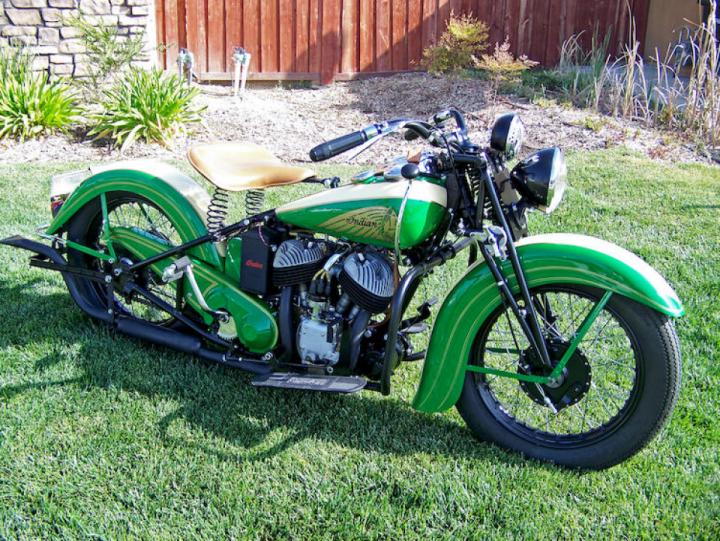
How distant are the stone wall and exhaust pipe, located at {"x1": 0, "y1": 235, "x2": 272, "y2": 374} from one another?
208 inches

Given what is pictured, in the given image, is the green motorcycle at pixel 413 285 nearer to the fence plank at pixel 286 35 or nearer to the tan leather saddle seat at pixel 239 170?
the tan leather saddle seat at pixel 239 170

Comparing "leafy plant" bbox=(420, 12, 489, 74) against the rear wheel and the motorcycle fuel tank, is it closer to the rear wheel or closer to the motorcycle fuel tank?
the rear wheel

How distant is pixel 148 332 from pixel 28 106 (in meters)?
4.86

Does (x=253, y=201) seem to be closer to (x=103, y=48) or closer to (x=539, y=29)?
(x=103, y=48)

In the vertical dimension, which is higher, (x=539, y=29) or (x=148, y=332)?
(x=539, y=29)

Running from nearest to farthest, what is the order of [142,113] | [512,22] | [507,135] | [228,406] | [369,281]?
[507,135] < [369,281] < [228,406] < [142,113] < [512,22]

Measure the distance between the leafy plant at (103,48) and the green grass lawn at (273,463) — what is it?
16.5ft

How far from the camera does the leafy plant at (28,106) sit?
7035mm

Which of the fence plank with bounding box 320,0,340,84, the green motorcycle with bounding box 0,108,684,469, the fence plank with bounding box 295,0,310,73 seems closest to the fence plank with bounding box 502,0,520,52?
the fence plank with bounding box 320,0,340,84

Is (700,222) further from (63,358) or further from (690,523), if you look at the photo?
(63,358)

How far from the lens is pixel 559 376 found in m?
2.62

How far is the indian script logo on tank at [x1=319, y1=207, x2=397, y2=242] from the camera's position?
2.64m

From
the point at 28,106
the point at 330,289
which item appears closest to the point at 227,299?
the point at 330,289

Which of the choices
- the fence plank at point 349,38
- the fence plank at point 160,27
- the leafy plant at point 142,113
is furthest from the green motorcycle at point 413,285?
the fence plank at point 349,38
